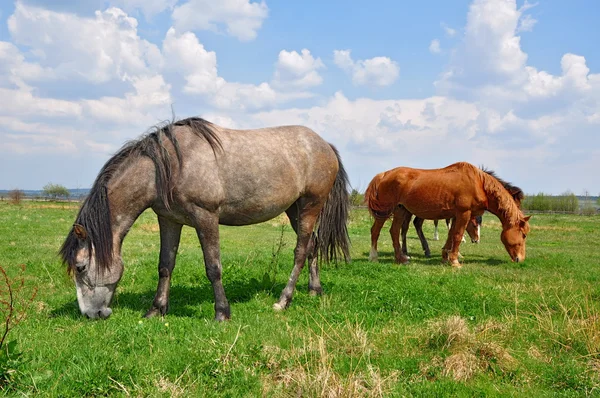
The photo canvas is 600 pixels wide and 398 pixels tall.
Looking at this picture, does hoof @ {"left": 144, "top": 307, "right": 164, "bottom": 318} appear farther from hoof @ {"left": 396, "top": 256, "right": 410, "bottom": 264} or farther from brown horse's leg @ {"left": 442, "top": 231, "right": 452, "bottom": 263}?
Answer: brown horse's leg @ {"left": 442, "top": 231, "right": 452, "bottom": 263}

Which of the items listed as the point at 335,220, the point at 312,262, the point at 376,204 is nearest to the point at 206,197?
the point at 312,262

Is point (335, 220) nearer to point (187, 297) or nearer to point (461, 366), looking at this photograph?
point (187, 297)

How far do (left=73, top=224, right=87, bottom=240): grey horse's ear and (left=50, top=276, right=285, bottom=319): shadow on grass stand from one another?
1.08m

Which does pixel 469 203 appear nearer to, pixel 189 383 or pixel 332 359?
pixel 332 359

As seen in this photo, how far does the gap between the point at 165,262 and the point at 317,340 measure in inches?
105

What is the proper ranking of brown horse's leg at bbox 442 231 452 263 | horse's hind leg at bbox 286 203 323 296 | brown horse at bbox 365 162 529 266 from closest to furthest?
horse's hind leg at bbox 286 203 323 296 < brown horse at bbox 365 162 529 266 < brown horse's leg at bbox 442 231 452 263

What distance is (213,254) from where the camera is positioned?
593 cm

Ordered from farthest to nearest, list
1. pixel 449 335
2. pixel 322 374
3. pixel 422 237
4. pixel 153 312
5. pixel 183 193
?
1. pixel 422 237
2. pixel 153 312
3. pixel 183 193
4. pixel 449 335
5. pixel 322 374

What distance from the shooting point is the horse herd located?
5598mm

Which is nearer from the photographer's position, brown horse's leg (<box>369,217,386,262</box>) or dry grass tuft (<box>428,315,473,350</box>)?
dry grass tuft (<box>428,315,473,350</box>)

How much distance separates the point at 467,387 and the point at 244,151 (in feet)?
12.9

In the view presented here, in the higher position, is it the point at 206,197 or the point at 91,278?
the point at 206,197

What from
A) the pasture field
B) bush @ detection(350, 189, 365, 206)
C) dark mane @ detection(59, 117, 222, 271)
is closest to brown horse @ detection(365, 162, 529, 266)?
bush @ detection(350, 189, 365, 206)

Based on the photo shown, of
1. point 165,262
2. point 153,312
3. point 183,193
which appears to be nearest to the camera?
point 183,193
